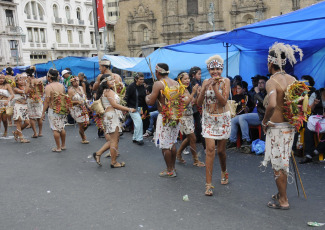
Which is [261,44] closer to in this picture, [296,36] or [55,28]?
[296,36]

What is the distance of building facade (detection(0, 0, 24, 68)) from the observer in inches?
1613

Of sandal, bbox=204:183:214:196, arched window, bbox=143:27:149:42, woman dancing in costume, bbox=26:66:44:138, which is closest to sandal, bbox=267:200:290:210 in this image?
sandal, bbox=204:183:214:196

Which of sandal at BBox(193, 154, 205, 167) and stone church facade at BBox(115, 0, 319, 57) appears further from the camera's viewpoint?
stone church facade at BBox(115, 0, 319, 57)

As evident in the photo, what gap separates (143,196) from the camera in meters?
4.61

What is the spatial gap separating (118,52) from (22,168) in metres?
43.9

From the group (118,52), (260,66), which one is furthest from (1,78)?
(118,52)

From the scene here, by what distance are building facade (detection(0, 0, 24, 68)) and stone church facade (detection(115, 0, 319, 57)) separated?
45.7ft

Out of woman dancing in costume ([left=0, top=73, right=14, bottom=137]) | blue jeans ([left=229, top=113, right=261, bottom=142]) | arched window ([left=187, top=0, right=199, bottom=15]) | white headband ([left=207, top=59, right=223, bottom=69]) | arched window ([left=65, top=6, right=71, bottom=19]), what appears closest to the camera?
white headband ([left=207, top=59, right=223, bottom=69])

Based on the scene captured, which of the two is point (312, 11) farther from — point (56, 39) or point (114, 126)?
point (56, 39)

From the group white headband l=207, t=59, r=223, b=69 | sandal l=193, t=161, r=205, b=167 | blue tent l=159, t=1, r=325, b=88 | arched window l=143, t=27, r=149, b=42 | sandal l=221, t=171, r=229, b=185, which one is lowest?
sandal l=193, t=161, r=205, b=167

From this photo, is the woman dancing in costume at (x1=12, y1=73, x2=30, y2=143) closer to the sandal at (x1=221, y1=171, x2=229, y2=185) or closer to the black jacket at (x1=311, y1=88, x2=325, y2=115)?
the sandal at (x1=221, y1=171, x2=229, y2=185)

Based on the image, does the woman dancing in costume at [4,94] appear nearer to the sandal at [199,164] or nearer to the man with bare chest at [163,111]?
the man with bare chest at [163,111]

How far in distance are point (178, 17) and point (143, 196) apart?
42.1 meters

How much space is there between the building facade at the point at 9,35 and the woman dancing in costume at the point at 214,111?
4169cm
